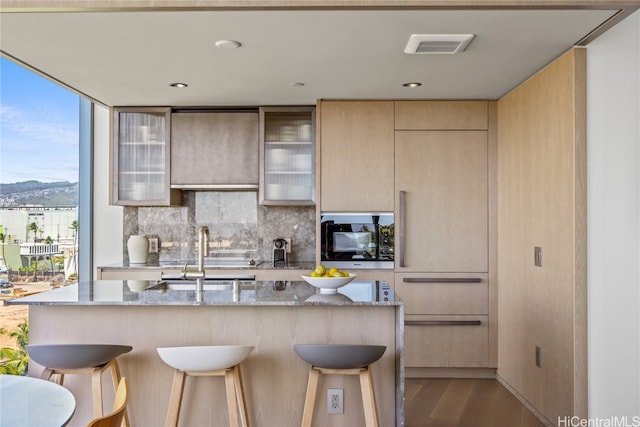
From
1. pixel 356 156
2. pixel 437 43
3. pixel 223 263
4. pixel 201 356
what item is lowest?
pixel 201 356

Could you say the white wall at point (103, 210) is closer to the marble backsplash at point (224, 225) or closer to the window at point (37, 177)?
the marble backsplash at point (224, 225)

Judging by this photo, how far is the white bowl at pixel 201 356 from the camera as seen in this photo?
232cm

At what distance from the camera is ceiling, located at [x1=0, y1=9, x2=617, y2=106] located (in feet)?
8.54

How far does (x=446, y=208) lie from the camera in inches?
171

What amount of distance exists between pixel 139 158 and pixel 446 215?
2.74 m

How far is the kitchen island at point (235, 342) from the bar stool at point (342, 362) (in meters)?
0.27

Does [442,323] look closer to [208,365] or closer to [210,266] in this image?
[210,266]

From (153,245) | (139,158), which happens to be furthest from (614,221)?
(153,245)

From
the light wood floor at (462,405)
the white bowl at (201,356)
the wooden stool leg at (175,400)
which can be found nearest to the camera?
the white bowl at (201,356)

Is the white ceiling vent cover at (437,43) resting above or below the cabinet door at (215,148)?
above

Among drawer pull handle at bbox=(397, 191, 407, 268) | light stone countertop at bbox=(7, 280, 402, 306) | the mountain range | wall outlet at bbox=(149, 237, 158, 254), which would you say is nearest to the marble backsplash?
wall outlet at bbox=(149, 237, 158, 254)

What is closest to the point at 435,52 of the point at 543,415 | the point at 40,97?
the point at 543,415

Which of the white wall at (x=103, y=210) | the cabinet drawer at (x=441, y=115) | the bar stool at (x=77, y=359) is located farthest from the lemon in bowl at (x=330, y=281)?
the white wall at (x=103, y=210)

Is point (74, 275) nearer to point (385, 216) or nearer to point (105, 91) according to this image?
point (105, 91)
